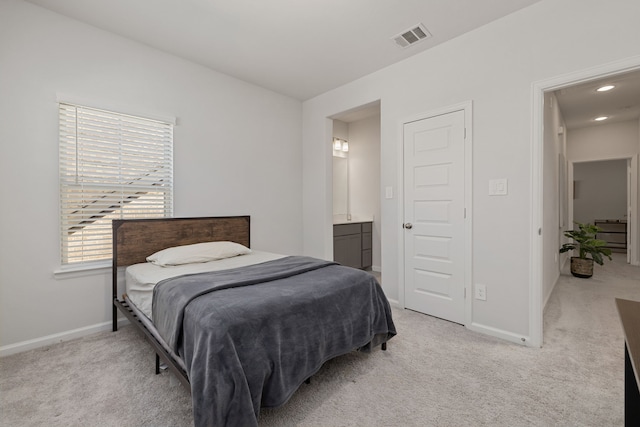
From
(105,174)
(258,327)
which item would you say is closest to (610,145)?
(258,327)

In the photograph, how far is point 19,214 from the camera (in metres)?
2.21

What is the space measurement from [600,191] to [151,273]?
9.88 m

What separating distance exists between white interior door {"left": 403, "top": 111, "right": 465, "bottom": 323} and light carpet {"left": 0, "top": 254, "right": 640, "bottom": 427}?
1.41ft

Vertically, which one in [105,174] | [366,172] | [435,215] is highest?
[366,172]

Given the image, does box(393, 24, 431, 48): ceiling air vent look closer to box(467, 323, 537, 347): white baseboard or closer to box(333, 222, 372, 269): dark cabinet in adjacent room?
box(333, 222, 372, 269): dark cabinet in adjacent room

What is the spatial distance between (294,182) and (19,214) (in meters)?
2.83

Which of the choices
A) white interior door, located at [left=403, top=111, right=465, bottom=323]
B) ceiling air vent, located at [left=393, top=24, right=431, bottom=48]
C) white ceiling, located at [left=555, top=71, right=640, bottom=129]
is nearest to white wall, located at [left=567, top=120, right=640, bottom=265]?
white ceiling, located at [left=555, top=71, right=640, bottom=129]

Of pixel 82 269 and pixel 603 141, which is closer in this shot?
pixel 82 269

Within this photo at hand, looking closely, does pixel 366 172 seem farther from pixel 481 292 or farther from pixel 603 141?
pixel 603 141

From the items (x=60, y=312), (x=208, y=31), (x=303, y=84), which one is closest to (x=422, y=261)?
(x=303, y=84)

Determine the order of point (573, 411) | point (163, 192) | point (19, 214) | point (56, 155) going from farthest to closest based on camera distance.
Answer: point (163, 192) → point (56, 155) → point (19, 214) → point (573, 411)

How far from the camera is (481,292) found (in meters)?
2.57

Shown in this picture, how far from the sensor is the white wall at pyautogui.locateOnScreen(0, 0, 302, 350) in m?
2.19

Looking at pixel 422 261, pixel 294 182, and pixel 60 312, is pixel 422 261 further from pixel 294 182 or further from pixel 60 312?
pixel 60 312
